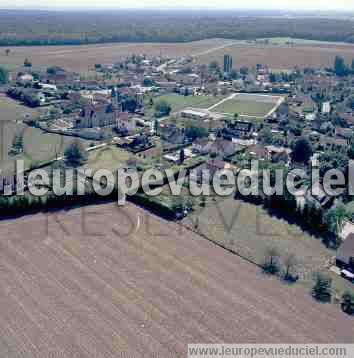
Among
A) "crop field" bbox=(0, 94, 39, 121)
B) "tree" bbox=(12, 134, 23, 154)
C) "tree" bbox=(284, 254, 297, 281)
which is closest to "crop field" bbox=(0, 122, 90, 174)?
"tree" bbox=(12, 134, 23, 154)

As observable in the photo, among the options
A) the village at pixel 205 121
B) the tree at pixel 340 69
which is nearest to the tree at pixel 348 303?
the village at pixel 205 121

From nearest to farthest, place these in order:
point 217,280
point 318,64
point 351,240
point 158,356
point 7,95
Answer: point 158,356 → point 217,280 → point 351,240 → point 7,95 → point 318,64

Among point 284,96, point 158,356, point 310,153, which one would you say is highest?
point 284,96

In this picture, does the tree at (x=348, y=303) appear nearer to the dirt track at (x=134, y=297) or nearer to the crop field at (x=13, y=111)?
the dirt track at (x=134, y=297)

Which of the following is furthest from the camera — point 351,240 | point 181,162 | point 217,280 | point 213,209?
point 181,162

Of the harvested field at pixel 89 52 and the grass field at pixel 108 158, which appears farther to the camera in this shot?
the harvested field at pixel 89 52

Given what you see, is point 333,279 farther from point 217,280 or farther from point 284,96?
point 284,96

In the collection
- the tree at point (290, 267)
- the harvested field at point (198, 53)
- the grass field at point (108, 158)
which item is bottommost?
the tree at point (290, 267)

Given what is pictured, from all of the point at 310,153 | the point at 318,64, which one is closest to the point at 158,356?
the point at 310,153
